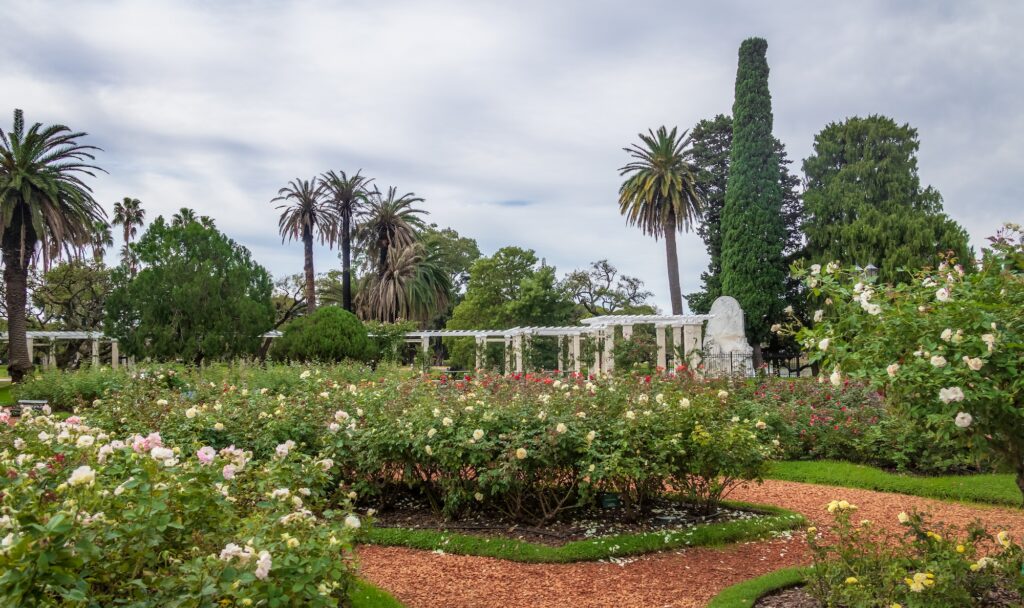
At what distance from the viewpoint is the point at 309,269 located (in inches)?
1268

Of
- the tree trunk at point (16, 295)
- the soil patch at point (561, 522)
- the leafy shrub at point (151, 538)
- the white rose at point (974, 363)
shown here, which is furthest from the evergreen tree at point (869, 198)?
the tree trunk at point (16, 295)

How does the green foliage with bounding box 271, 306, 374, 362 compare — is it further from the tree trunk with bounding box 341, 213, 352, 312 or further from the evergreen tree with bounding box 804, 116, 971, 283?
the evergreen tree with bounding box 804, 116, 971, 283

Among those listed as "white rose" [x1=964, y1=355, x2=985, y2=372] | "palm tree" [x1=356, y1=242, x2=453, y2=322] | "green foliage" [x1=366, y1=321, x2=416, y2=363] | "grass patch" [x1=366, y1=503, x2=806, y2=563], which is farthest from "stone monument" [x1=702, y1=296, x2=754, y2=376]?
"palm tree" [x1=356, y1=242, x2=453, y2=322]

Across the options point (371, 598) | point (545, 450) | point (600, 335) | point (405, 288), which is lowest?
point (371, 598)

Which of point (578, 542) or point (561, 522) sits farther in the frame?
point (561, 522)

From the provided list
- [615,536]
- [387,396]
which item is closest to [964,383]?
[615,536]

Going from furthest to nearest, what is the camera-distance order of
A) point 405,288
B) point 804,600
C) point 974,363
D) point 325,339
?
1. point 405,288
2. point 325,339
3. point 804,600
4. point 974,363

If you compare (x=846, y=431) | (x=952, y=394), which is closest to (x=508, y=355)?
(x=846, y=431)

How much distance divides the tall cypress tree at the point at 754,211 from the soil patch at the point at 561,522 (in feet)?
70.8

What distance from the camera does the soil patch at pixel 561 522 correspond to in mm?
5449

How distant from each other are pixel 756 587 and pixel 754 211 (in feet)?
79.1

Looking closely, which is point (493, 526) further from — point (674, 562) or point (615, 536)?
point (674, 562)

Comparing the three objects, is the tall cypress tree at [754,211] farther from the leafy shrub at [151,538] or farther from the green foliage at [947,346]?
the leafy shrub at [151,538]

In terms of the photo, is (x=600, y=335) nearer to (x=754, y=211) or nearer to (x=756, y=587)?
(x=754, y=211)
